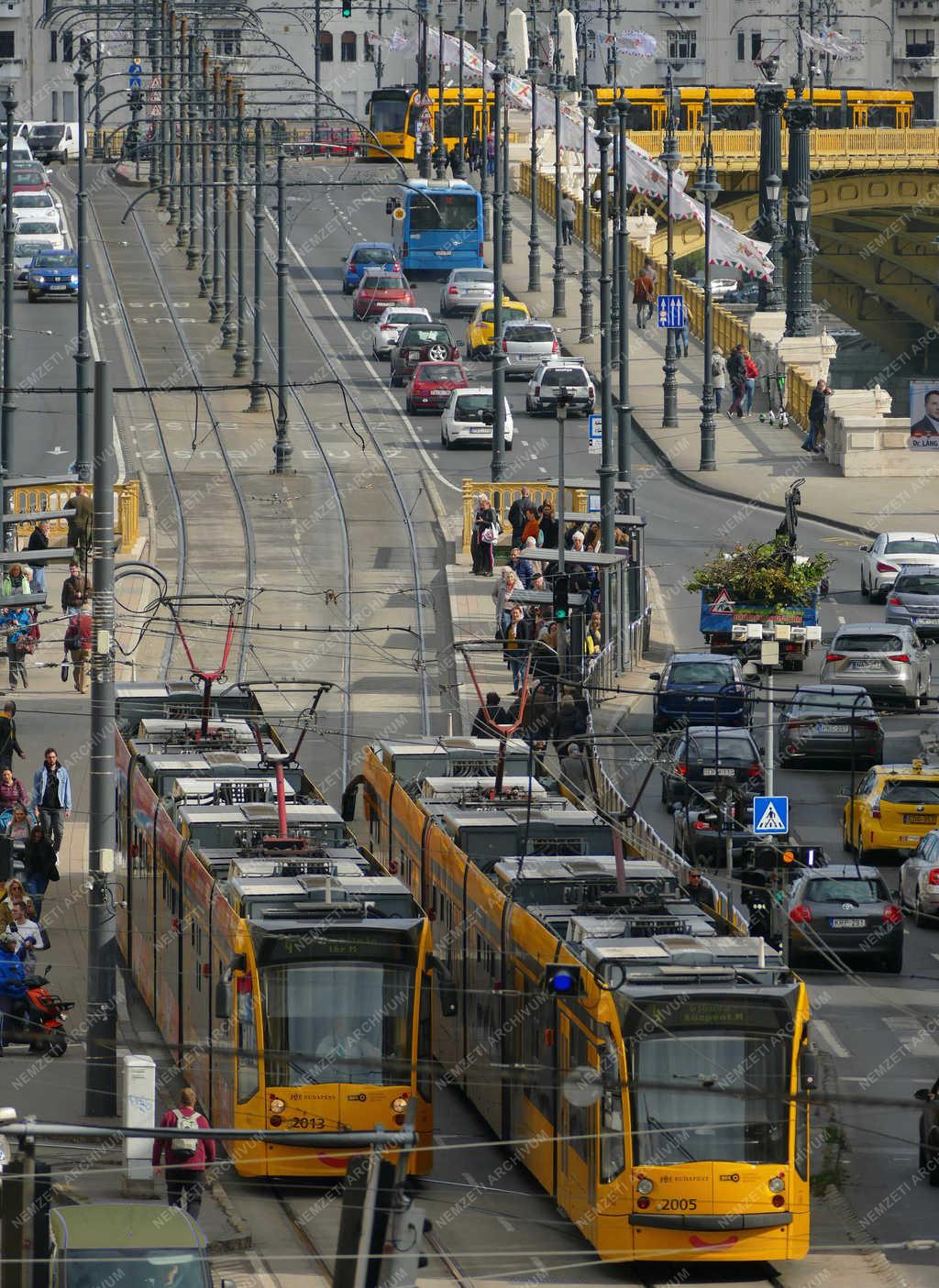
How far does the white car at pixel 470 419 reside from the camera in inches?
2611

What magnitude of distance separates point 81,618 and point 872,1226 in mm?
22869

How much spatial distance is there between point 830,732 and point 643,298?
41.6 meters

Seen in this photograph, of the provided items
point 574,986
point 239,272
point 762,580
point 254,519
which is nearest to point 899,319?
point 239,272

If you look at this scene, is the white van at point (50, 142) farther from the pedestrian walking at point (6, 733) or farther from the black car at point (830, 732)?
the pedestrian walking at point (6, 733)

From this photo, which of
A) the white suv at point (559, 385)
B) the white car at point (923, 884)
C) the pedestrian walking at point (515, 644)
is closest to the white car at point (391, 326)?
the white suv at point (559, 385)

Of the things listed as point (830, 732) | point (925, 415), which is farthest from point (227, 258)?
point (830, 732)

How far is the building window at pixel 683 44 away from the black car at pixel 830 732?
421ft

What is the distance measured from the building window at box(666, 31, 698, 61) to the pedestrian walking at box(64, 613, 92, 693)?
127542 millimetres

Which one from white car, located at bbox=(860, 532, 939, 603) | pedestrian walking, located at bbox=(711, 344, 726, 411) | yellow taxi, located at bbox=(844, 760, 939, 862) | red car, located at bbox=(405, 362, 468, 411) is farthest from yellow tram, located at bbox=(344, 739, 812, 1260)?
pedestrian walking, located at bbox=(711, 344, 726, 411)

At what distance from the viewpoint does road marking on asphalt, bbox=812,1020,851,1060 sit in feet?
94.6

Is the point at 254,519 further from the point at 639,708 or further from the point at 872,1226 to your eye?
the point at 872,1226

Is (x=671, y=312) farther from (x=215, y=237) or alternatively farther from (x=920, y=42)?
(x=920, y=42)

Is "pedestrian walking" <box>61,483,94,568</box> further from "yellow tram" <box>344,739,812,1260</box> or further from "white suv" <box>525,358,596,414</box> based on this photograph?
"yellow tram" <box>344,739,812,1260</box>

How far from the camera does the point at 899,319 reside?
463 ft
